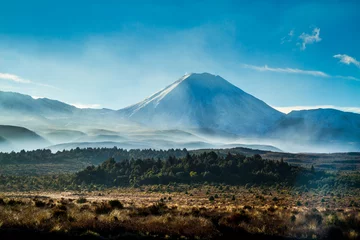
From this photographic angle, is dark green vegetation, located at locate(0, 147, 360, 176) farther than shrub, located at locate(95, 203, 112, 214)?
Yes

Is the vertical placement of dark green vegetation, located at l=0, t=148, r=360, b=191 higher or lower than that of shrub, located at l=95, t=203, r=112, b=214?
lower

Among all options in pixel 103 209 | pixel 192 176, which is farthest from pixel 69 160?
pixel 103 209

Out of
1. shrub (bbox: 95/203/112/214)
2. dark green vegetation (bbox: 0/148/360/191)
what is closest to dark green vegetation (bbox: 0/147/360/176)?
dark green vegetation (bbox: 0/148/360/191)

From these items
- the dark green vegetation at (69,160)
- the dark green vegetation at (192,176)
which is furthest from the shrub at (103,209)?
the dark green vegetation at (69,160)

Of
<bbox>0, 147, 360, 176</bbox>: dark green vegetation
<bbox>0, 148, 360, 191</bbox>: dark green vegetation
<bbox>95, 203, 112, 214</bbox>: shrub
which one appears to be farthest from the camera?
<bbox>0, 147, 360, 176</bbox>: dark green vegetation

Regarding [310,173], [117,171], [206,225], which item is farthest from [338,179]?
[206,225]

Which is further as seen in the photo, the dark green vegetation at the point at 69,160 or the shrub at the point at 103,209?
the dark green vegetation at the point at 69,160

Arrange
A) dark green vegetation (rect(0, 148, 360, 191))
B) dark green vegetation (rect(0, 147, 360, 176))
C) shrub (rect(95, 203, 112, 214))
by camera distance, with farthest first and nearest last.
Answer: dark green vegetation (rect(0, 147, 360, 176)) < dark green vegetation (rect(0, 148, 360, 191)) < shrub (rect(95, 203, 112, 214))

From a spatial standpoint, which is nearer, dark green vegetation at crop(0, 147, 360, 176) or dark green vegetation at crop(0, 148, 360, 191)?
dark green vegetation at crop(0, 148, 360, 191)

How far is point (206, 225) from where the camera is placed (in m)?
18.2

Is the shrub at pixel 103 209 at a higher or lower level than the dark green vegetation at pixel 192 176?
higher

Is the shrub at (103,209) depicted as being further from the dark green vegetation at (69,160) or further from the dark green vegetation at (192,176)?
the dark green vegetation at (69,160)

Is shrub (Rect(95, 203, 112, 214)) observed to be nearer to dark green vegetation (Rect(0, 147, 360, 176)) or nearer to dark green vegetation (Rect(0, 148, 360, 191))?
dark green vegetation (Rect(0, 148, 360, 191))

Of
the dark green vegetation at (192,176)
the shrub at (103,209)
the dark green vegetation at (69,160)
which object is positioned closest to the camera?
the shrub at (103,209)
